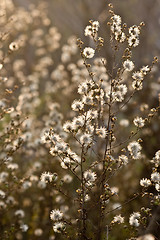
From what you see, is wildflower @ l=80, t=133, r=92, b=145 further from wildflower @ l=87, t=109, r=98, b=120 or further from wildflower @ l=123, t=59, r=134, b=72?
wildflower @ l=123, t=59, r=134, b=72

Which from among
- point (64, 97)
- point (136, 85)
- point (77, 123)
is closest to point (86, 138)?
point (77, 123)

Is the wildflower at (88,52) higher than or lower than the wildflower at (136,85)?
higher

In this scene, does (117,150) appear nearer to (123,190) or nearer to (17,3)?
(123,190)

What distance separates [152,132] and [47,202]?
7.58 feet

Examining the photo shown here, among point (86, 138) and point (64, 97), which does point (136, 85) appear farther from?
point (64, 97)

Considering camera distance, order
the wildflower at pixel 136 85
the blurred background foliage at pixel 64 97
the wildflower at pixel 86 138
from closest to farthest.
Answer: the wildflower at pixel 86 138 → the wildflower at pixel 136 85 → the blurred background foliage at pixel 64 97

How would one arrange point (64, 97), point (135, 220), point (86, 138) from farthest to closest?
point (64, 97), point (135, 220), point (86, 138)

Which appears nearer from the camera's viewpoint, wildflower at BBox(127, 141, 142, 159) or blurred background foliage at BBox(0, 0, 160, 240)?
wildflower at BBox(127, 141, 142, 159)

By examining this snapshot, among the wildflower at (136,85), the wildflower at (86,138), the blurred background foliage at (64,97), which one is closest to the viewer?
the wildflower at (86,138)

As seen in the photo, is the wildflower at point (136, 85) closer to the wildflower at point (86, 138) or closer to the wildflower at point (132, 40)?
the wildflower at point (132, 40)

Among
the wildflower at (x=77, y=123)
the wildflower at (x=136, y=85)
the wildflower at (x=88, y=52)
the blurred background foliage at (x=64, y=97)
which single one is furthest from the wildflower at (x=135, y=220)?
the wildflower at (x=88, y=52)

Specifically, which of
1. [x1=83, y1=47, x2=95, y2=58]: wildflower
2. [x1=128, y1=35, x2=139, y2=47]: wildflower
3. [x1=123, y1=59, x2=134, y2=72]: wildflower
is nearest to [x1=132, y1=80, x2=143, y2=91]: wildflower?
[x1=123, y1=59, x2=134, y2=72]: wildflower

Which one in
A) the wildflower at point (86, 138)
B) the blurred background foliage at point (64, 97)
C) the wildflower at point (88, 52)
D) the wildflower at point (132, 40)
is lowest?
the wildflower at point (86, 138)

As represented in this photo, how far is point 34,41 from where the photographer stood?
786 cm
